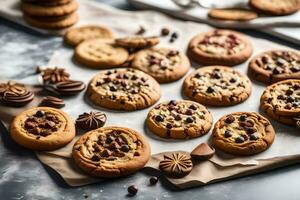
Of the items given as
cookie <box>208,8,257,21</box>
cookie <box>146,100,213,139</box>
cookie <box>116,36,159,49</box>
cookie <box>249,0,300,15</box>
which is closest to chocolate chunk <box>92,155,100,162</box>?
cookie <box>146,100,213,139</box>

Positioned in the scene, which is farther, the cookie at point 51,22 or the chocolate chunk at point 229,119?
the cookie at point 51,22

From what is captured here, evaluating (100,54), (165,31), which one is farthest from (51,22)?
(165,31)

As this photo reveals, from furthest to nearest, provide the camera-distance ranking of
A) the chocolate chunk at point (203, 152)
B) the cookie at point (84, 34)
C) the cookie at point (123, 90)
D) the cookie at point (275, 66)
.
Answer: the cookie at point (84, 34) < the cookie at point (275, 66) < the cookie at point (123, 90) < the chocolate chunk at point (203, 152)

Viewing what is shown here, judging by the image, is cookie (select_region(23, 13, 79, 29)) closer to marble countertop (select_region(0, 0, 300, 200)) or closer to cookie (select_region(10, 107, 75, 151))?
cookie (select_region(10, 107, 75, 151))

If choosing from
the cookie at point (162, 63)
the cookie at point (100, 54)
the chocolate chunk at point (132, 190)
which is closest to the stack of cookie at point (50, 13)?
the cookie at point (100, 54)

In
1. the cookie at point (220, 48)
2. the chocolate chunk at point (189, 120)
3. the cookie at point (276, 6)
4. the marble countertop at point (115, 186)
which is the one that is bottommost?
the marble countertop at point (115, 186)

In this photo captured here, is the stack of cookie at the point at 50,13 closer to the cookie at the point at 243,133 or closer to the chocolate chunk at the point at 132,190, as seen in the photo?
the cookie at the point at 243,133
